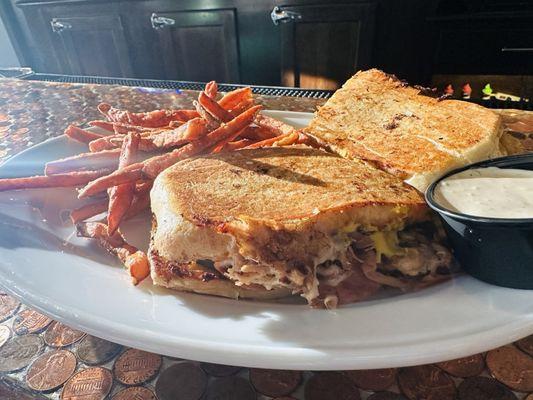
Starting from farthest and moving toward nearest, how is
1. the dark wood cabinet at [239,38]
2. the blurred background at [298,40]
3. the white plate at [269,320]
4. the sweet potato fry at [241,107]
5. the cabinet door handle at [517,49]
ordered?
the dark wood cabinet at [239,38] < the blurred background at [298,40] < the cabinet door handle at [517,49] < the sweet potato fry at [241,107] < the white plate at [269,320]

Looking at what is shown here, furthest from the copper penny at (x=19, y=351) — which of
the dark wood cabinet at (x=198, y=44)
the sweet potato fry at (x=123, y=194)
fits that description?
the dark wood cabinet at (x=198, y=44)

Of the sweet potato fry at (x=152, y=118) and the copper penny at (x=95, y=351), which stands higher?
the sweet potato fry at (x=152, y=118)

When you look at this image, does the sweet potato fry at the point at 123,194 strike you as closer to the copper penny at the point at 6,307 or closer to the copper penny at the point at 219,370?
the copper penny at the point at 6,307

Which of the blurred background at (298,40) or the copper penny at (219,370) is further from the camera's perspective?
the blurred background at (298,40)

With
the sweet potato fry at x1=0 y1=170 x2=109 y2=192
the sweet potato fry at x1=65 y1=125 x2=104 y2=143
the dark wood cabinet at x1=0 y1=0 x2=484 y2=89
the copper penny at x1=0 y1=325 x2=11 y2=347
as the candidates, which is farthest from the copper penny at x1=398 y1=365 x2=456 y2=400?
the dark wood cabinet at x1=0 y1=0 x2=484 y2=89

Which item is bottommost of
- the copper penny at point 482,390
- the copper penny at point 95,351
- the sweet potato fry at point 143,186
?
the copper penny at point 95,351

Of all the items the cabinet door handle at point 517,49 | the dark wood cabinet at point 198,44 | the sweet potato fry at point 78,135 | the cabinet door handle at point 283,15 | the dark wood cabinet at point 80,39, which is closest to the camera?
the sweet potato fry at point 78,135
